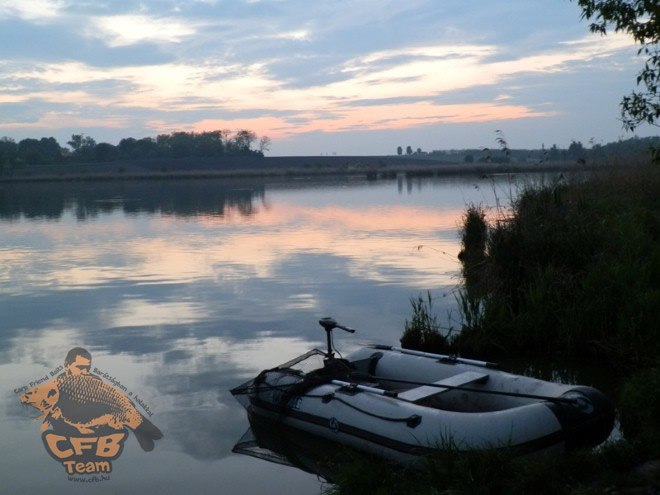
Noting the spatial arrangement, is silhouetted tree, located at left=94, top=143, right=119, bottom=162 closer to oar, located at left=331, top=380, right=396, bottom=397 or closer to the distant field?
the distant field

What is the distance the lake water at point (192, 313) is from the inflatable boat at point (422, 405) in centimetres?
46

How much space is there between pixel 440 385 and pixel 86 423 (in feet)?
9.77

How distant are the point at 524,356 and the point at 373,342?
5.98ft

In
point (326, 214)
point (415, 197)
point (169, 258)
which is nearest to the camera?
point (169, 258)

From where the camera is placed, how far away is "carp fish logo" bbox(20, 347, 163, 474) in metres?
5.93

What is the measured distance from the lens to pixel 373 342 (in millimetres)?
8656

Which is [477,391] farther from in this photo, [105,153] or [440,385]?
[105,153]

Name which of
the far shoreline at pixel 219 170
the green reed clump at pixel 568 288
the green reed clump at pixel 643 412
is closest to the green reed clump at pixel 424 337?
the green reed clump at pixel 568 288

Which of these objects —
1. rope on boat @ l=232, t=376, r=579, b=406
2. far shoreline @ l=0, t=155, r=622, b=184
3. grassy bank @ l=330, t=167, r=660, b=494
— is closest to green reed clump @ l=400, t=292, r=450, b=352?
grassy bank @ l=330, t=167, r=660, b=494

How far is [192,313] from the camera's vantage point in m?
10.2

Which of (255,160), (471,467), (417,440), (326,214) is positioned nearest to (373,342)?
(417,440)

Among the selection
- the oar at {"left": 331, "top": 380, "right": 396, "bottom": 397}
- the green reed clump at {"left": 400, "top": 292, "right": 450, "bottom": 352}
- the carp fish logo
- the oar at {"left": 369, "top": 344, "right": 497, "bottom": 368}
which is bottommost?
the carp fish logo

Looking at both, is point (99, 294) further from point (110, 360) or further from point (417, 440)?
point (417, 440)

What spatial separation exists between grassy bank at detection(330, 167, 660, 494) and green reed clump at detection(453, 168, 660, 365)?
12 mm
